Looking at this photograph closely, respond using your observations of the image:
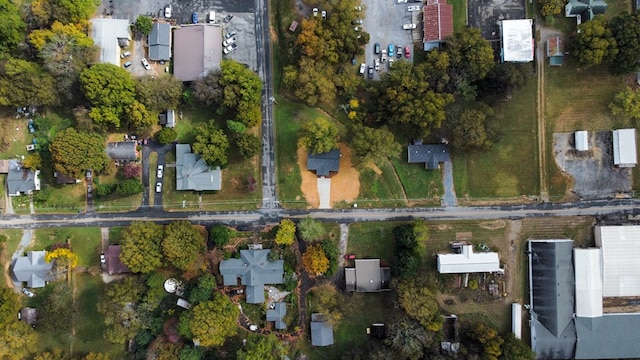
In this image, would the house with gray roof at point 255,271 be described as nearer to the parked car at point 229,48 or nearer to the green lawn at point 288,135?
the green lawn at point 288,135

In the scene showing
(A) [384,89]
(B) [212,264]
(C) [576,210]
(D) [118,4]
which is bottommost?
(B) [212,264]


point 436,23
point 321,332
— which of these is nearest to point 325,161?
point 321,332

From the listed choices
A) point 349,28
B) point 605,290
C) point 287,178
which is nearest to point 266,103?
point 287,178

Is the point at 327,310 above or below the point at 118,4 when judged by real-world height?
below

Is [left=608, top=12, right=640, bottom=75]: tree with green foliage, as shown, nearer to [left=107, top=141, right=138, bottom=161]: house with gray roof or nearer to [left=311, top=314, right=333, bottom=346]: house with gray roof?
[left=311, top=314, right=333, bottom=346]: house with gray roof

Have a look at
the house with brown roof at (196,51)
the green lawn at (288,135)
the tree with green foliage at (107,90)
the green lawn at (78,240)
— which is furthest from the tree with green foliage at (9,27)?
the green lawn at (288,135)

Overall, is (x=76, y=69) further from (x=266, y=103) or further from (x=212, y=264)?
(x=212, y=264)

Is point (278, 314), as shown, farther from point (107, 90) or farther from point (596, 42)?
point (596, 42)

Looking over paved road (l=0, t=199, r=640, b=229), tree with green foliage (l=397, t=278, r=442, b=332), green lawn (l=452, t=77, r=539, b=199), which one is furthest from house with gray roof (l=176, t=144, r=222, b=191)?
green lawn (l=452, t=77, r=539, b=199)
